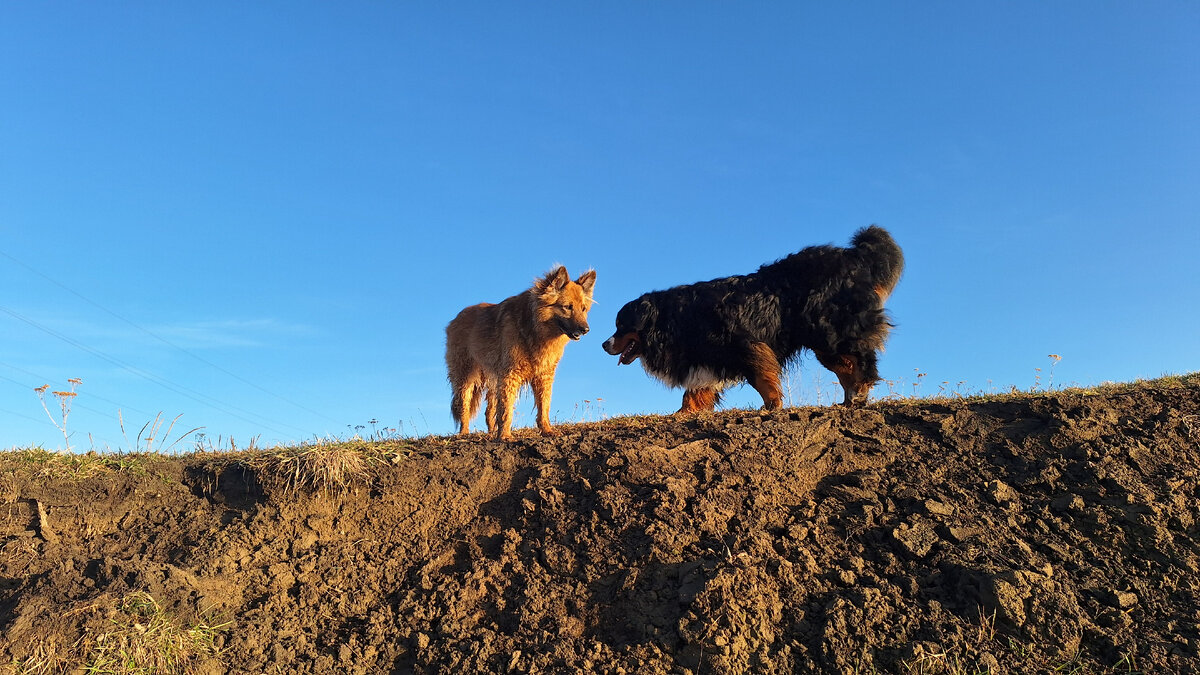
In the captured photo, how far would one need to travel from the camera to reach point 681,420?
727 centimetres

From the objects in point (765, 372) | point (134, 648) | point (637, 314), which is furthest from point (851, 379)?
point (134, 648)

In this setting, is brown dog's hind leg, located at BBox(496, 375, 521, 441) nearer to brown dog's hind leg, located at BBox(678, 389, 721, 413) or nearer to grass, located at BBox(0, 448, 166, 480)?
brown dog's hind leg, located at BBox(678, 389, 721, 413)

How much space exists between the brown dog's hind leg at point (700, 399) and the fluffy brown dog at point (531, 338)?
6.71 feet

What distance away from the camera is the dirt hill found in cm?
464

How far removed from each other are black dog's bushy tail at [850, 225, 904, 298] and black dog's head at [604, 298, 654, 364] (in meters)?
2.73

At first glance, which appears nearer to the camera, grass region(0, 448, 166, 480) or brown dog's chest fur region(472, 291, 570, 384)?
grass region(0, 448, 166, 480)

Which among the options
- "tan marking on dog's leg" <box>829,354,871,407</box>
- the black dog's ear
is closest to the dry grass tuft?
the black dog's ear

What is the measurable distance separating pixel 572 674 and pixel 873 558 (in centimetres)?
209

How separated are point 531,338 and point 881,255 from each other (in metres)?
4.20

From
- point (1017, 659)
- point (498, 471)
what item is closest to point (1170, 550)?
point (1017, 659)

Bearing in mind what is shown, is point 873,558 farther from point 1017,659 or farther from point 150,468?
point 150,468

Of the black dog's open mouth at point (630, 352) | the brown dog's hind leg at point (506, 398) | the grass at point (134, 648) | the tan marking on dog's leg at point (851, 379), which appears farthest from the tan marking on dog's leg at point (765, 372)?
the grass at point (134, 648)

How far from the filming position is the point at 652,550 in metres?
5.21

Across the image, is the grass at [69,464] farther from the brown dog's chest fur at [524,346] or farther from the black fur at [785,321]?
the black fur at [785,321]
